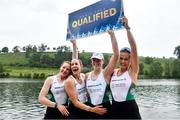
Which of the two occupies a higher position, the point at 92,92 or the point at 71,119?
the point at 92,92

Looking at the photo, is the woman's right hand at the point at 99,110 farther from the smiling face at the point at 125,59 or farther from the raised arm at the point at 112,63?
the smiling face at the point at 125,59

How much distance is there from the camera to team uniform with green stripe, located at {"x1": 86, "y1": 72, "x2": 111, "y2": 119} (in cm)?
769

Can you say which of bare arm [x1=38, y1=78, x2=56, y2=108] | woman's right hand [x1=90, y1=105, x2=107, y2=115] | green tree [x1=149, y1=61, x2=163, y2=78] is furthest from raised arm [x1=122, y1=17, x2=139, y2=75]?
green tree [x1=149, y1=61, x2=163, y2=78]

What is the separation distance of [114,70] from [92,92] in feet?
2.05

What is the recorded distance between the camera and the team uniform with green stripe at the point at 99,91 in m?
7.69

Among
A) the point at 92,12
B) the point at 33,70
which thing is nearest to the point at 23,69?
the point at 33,70

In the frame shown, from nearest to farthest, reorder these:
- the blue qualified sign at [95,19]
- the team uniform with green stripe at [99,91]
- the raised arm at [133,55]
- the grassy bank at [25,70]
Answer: the raised arm at [133,55]
the team uniform with green stripe at [99,91]
the blue qualified sign at [95,19]
the grassy bank at [25,70]

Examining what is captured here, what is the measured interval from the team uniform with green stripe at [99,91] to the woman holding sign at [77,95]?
4.8 inches

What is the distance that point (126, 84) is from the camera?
7434 mm

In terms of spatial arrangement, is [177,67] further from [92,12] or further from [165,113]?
[92,12]

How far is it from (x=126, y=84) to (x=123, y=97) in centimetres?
26

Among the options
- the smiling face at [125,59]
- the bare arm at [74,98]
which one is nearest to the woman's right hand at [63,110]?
the bare arm at [74,98]

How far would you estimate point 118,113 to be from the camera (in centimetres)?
753

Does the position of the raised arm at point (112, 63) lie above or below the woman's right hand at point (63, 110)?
above
